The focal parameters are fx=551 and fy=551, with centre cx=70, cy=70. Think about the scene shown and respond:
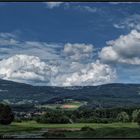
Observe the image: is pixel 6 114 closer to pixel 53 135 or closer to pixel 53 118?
pixel 53 118

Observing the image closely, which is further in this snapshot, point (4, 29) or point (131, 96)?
point (131, 96)

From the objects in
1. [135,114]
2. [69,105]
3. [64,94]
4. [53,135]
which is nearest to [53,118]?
[53,135]

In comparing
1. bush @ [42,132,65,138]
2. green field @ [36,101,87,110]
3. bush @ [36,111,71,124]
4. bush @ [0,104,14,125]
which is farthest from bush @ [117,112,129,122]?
bush @ [0,104,14,125]

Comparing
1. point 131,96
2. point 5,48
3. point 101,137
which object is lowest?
point 101,137

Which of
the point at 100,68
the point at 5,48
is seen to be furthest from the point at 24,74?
the point at 100,68

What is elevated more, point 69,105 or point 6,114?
point 69,105

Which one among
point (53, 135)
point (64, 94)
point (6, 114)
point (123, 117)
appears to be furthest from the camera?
point (64, 94)

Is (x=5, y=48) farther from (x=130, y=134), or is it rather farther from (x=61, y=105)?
(x=130, y=134)
